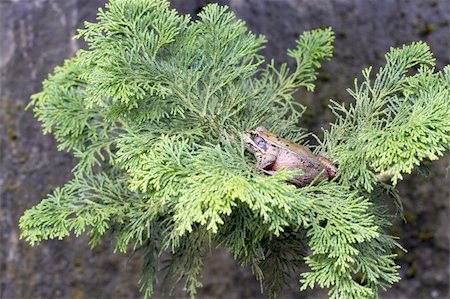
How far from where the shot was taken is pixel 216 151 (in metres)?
0.55

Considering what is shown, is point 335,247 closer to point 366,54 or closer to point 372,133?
point 372,133

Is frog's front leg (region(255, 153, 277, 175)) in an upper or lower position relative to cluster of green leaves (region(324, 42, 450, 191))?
lower

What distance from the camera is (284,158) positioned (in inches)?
22.5

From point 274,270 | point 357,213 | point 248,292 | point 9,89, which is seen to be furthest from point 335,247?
point 9,89

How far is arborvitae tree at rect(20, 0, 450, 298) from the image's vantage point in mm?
518

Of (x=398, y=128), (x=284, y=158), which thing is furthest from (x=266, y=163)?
(x=398, y=128)

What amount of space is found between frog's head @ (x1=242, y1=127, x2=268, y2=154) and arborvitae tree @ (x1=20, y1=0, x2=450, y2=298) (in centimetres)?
2

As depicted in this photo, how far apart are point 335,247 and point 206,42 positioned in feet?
1.01

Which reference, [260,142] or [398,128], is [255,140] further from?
[398,128]

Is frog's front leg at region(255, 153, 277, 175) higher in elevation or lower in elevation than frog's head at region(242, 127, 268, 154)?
lower

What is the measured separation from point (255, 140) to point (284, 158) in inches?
1.8

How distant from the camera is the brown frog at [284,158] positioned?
1.87ft

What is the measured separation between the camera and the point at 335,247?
53cm

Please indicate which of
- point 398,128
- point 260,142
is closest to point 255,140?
point 260,142
